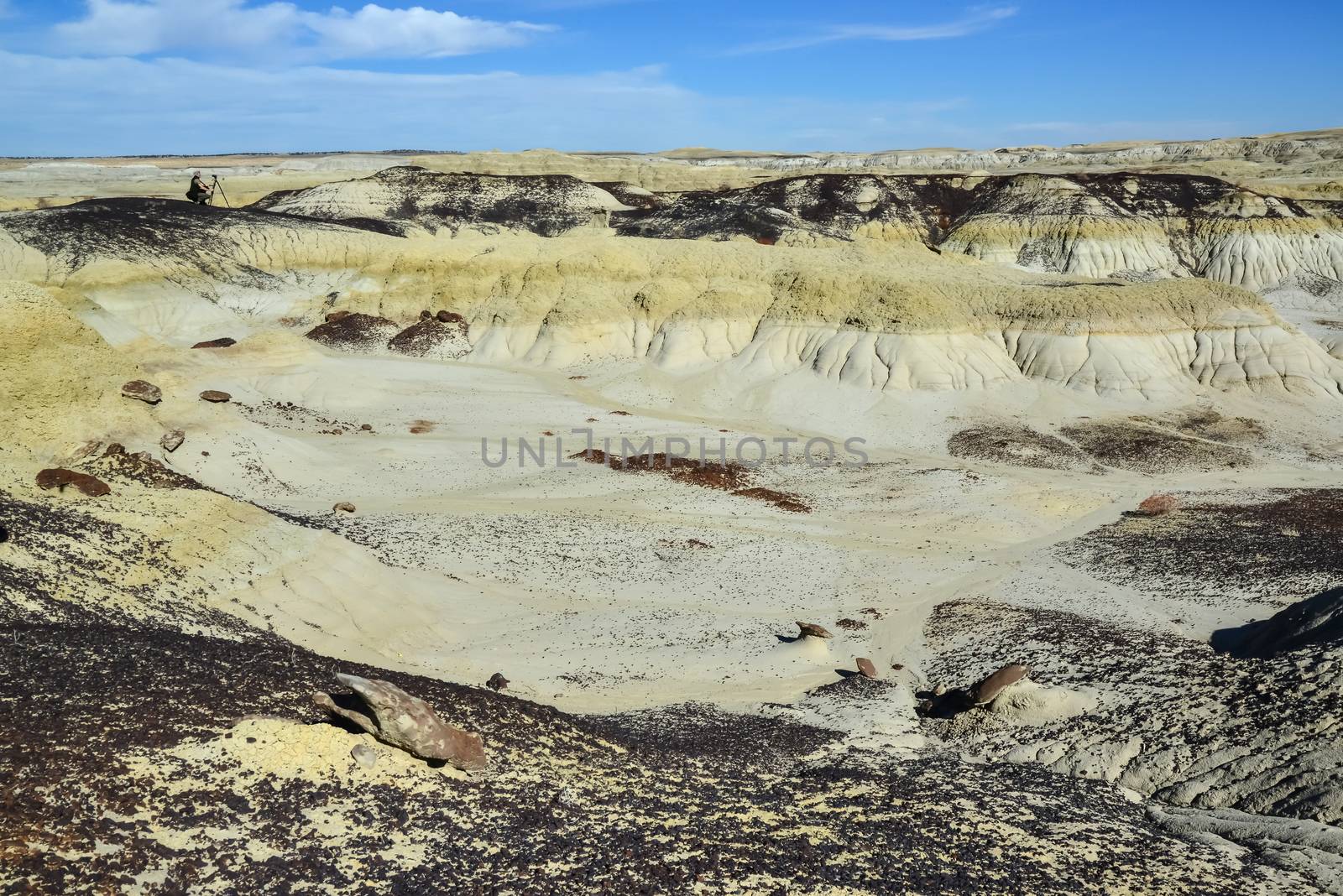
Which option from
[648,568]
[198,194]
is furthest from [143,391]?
[198,194]

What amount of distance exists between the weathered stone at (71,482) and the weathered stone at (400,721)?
10607mm

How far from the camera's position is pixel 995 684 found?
53.0 feet

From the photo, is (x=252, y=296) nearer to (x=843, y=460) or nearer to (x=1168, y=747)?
(x=843, y=460)

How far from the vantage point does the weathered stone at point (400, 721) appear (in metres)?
10.5

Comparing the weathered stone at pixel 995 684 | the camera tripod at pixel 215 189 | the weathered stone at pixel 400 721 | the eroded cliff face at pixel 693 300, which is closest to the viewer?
the weathered stone at pixel 400 721

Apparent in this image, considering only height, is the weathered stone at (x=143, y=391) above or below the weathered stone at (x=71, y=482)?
above

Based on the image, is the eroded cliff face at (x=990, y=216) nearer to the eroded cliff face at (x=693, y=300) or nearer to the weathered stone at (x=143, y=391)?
the eroded cliff face at (x=693, y=300)

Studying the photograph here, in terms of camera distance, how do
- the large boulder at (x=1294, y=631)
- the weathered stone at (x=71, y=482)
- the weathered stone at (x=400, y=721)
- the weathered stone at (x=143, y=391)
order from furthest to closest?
the weathered stone at (x=143, y=391) → the weathered stone at (x=71, y=482) → the large boulder at (x=1294, y=631) → the weathered stone at (x=400, y=721)

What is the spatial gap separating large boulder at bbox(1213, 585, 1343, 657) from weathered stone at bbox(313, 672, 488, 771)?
1368 cm

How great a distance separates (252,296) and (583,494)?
28614mm

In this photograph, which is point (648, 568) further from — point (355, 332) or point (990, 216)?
point (990, 216)

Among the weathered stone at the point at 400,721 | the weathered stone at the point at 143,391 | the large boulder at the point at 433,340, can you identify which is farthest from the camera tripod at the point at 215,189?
the weathered stone at the point at 400,721

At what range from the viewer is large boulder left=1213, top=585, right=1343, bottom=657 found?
51.1 ft

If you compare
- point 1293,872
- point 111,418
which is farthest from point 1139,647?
point 111,418
